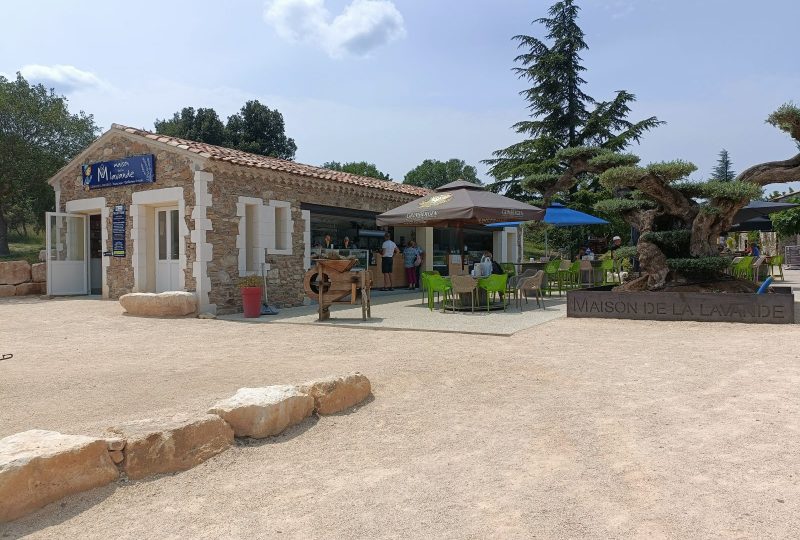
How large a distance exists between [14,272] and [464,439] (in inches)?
559

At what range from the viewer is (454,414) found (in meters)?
4.04

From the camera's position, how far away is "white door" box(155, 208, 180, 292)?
11430 mm

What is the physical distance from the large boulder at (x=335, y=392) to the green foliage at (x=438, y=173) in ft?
164

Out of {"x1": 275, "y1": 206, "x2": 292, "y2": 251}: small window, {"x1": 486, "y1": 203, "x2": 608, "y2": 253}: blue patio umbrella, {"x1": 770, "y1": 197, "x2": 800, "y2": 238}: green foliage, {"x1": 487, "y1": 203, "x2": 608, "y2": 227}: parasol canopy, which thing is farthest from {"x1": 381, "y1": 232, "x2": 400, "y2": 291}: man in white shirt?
{"x1": 770, "y1": 197, "x2": 800, "y2": 238}: green foliage

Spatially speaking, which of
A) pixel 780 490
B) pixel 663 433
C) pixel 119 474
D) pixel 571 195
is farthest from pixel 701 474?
pixel 571 195

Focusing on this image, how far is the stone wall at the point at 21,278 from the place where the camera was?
44.6ft

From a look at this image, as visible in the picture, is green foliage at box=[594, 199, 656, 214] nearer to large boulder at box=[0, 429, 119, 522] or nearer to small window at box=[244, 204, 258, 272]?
small window at box=[244, 204, 258, 272]

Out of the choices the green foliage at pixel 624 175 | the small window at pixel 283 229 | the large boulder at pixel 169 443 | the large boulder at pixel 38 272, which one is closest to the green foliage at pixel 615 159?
the green foliage at pixel 624 175

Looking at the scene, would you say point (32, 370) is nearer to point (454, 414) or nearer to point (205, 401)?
point (205, 401)

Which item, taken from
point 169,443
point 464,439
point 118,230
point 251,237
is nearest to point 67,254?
point 118,230

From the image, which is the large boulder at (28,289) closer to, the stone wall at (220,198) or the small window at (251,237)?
the stone wall at (220,198)

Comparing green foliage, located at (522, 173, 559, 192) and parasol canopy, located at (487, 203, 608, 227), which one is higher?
green foliage, located at (522, 173, 559, 192)

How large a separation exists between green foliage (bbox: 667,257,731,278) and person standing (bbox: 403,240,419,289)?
737cm

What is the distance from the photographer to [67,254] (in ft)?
43.5
